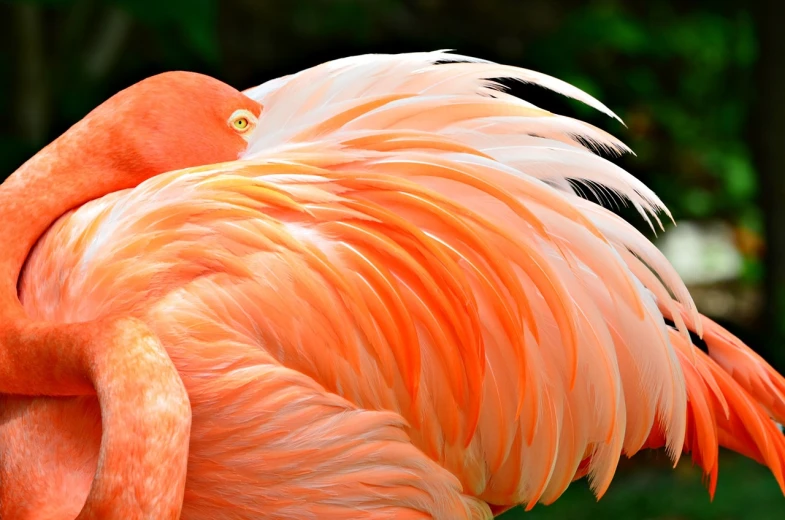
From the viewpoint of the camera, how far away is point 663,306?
1.91 m

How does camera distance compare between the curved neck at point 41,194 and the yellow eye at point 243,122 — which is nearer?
the curved neck at point 41,194

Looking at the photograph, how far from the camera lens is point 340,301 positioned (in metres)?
1.59

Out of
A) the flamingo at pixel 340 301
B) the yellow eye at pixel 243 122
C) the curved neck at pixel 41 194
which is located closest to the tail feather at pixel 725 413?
the flamingo at pixel 340 301

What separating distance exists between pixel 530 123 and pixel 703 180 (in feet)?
14.1

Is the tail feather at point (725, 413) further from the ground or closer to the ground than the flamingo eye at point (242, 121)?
closer to the ground

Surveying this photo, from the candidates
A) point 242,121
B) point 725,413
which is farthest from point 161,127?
point 725,413

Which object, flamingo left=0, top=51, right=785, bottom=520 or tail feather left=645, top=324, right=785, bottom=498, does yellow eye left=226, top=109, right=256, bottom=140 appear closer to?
flamingo left=0, top=51, right=785, bottom=520

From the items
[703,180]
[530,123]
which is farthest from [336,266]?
[703,180]

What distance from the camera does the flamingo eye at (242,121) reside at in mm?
1748

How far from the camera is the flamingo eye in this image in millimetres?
1748

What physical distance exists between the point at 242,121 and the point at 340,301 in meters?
0.42

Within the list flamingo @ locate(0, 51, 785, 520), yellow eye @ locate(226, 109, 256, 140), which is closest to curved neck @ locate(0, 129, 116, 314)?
flamingo @ locate(0, 51, 785, 520)

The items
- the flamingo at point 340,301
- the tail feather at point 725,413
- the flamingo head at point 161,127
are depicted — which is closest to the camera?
the flamingo at point 340,301

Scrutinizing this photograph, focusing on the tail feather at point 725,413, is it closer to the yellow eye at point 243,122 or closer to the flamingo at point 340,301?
the flamingo at point 340,301
